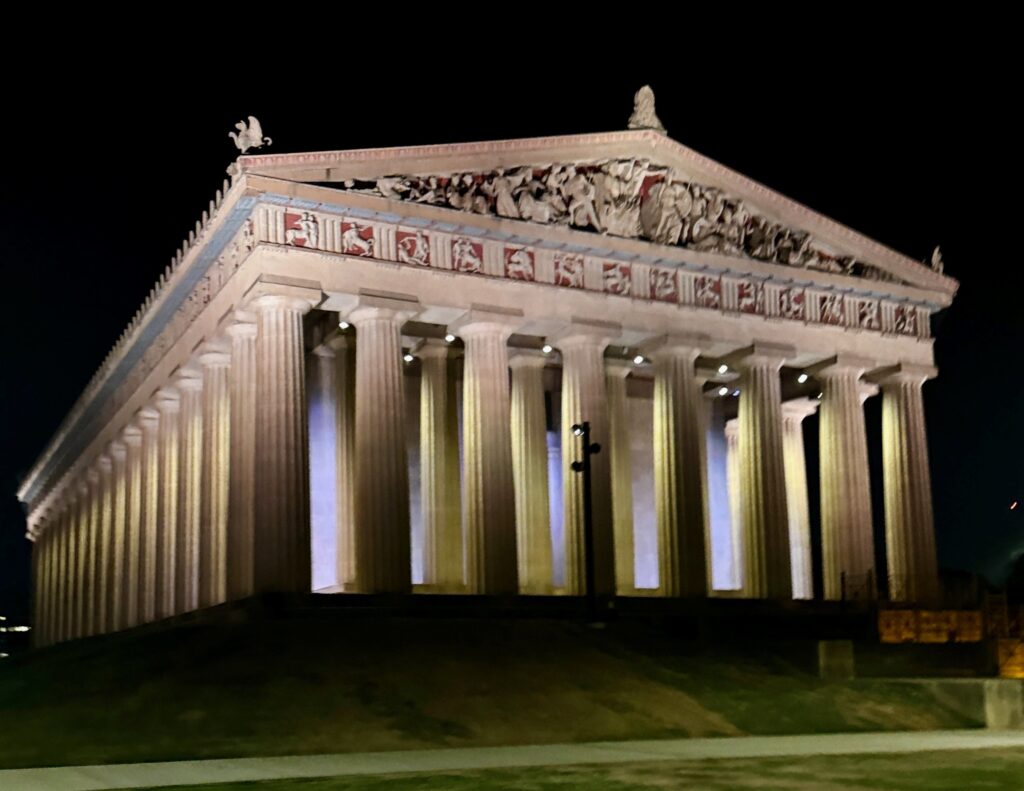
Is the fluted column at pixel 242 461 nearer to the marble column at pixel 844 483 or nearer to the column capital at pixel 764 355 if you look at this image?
the column capital at pixel 764 355

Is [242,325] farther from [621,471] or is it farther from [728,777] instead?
[728,777]

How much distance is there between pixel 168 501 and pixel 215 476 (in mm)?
8111

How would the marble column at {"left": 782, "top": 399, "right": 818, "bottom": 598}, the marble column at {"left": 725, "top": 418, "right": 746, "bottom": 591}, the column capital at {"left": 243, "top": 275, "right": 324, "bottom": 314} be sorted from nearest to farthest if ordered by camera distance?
the column capital at {"left": 243, "top": 275, "right": 324, "bottom": 314} < the marble column at {"left": 725, "top": 418, "right": 746, "bottom": 591} < the marble column at {"left": 782, "top": 399, "right": 818, "bottom": 598}

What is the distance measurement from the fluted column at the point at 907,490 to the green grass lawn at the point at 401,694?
17666mm

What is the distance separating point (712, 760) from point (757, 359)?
3024 cm

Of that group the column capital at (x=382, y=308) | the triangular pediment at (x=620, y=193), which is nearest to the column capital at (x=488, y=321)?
the column capital at (x=382, y=308)

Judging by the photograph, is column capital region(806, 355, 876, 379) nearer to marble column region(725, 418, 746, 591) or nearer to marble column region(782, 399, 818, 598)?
marble column region(782, 399, 818, 598)

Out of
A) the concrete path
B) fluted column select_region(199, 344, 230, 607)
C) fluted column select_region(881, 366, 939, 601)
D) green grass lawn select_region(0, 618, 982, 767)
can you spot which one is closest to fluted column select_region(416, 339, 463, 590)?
fluted column select_region(199, 344, 230, 607)

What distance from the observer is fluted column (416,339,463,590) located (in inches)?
1890

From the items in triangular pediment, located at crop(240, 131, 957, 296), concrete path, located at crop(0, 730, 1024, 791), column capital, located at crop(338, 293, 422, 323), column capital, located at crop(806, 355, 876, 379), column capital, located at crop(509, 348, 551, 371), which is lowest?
concrete path, located at crop(0, 730, 1024, 791)

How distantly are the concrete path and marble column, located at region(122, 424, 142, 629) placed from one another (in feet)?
115

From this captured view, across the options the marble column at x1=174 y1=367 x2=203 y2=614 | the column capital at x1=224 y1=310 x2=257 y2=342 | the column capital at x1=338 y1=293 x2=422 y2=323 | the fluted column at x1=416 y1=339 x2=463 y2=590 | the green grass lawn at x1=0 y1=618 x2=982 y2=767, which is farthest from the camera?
the fluted column at x1=416 y1=339 x2=463 y2=590

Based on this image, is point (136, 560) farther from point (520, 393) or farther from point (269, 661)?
point (269, 661)

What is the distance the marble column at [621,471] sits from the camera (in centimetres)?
5228
